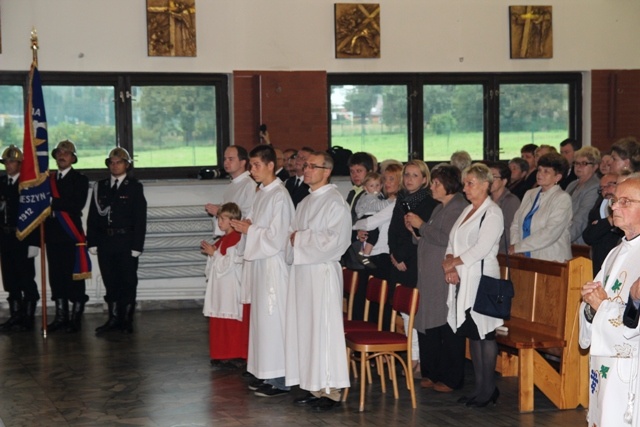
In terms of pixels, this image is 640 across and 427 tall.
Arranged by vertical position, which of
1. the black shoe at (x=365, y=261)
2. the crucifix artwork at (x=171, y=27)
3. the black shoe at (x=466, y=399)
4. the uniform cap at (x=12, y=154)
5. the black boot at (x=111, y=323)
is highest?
the crucifix artwork at (x=171, y=27)

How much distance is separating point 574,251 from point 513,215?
0.59 m

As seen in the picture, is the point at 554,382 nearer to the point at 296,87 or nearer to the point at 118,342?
the point at 118,342

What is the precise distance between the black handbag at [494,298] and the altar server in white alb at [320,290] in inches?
41.6

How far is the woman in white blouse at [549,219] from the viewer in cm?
780

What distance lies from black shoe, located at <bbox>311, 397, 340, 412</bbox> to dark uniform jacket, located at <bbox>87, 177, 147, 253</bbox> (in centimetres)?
394

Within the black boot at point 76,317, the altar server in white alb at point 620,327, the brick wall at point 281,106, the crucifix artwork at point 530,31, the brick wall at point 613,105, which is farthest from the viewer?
the brick wall at point 613,105

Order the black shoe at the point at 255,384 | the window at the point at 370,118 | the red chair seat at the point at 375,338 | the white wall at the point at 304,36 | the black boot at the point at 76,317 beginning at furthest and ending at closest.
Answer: the window at the point at 370,118
the white wall at the point at 304,36
the black boot at the point at 76,317
the black shoe at the point at 255,384
the red chair seat at the point at 375,338

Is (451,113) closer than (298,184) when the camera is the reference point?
No

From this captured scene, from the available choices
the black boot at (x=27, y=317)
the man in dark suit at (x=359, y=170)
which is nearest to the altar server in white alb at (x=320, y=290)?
the man in dark suit at (x=359, y=170)

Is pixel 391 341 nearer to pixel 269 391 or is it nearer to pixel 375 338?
pixel 375 338

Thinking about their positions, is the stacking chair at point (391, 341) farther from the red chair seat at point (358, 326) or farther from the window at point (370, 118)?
the window at point (370, 118)

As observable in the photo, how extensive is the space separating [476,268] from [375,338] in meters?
0.89

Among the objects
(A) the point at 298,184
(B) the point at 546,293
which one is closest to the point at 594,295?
(B) the point at 546,293

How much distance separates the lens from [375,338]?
7359 millimetres
